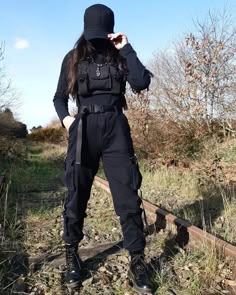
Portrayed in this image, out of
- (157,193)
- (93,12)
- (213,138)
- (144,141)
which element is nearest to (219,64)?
(213,138)

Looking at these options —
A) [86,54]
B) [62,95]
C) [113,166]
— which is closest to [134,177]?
[113,166]

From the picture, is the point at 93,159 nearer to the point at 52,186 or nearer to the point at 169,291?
the point at 169,291

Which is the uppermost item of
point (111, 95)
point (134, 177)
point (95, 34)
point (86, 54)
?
point (95, 34)

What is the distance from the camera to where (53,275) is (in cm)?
350

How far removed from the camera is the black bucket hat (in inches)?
122

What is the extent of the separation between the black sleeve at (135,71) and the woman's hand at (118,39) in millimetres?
41

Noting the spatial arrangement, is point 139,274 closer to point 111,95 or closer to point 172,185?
point 111,95

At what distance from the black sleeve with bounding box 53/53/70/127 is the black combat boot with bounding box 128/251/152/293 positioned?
1.29 metres

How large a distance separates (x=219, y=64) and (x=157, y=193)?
6655 mm

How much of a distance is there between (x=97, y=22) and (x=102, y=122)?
0.77m

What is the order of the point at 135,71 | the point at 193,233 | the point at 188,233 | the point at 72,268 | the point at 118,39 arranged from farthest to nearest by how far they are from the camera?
the point at 188,233
the point at 193,233
the point at 72,268
the point at 118,39
the point at 135,71

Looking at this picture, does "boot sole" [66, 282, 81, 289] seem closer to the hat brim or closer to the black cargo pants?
the black cargo pants

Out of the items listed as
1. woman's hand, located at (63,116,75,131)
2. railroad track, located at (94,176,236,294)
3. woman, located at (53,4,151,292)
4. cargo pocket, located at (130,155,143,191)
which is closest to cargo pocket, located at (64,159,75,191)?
woman, located at (53,4,151,292)

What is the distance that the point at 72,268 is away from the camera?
3.34 m
